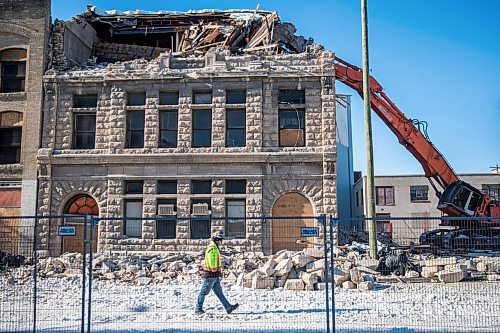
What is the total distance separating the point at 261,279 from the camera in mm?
14938

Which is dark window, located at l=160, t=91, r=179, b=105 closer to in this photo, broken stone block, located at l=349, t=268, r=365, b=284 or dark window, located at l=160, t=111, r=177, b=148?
dark window, located at l=160, t=111, r=177, b=148

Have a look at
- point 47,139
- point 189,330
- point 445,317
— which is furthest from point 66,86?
point 445,317

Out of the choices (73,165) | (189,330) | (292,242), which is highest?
(73,165)

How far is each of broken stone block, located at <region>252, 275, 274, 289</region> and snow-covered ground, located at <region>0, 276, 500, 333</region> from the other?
35 centimetres

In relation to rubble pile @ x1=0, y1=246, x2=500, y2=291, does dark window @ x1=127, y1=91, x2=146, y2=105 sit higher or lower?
higher

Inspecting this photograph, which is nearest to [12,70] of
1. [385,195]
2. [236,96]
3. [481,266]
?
[236,96]

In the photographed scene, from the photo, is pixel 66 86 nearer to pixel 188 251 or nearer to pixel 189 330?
pixel 188 251

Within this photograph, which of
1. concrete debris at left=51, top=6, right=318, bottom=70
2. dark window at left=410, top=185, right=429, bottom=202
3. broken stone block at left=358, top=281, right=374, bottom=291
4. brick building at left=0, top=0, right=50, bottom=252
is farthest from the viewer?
dark window at left=410, top=185, right=429, bottom=202

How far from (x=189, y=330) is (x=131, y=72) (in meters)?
14.9

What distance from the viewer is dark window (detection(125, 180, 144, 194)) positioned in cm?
2230

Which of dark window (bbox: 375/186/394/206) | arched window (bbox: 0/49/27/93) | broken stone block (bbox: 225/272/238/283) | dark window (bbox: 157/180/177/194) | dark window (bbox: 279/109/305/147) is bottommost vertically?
broken stone block (bbox: 225/272/238/283)

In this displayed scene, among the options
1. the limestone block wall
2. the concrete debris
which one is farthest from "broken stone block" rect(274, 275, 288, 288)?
the limestone block wall

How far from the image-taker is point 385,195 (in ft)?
158

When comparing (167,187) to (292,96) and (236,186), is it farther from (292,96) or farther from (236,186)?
(292,96)
